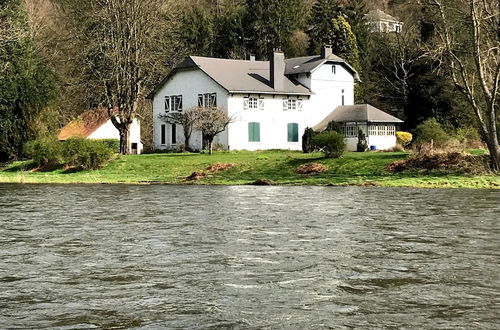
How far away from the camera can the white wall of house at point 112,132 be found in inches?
2935

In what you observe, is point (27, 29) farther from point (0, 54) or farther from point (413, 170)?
point (413, 170)

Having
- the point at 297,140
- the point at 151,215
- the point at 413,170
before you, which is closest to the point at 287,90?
the point at 297,140

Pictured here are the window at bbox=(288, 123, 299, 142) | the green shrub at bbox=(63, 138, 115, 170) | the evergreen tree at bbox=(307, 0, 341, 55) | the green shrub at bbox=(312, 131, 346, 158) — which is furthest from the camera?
the evergreen tree at bbox=(307, 0, 341, 55)

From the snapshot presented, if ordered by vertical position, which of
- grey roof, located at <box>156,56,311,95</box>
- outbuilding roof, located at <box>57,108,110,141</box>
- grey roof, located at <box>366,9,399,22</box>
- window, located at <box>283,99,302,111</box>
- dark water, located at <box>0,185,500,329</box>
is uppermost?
grey roof, located at <box>366,9,399,22</box>

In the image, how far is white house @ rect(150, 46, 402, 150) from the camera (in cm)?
6531

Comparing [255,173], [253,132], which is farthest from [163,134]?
[255,173]

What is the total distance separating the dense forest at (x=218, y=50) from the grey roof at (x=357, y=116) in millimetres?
5826

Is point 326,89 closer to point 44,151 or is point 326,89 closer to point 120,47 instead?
point 120,47

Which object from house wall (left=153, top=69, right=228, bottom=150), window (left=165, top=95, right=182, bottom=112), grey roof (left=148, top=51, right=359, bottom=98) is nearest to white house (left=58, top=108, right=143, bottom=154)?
house wall (left=153, top=69, right=228, bottom=150)

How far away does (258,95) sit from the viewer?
6650 cm

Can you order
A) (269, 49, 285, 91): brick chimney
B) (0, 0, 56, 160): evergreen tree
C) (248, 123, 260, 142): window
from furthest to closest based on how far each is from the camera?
(269, 49, 285, 91): brick chimney < (248, 123, 260, 142): window < (0, 0, 56, 160): evergreen tree

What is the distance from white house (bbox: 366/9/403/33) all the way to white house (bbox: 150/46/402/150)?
2886 centimetres

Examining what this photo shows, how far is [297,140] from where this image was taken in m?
68.4

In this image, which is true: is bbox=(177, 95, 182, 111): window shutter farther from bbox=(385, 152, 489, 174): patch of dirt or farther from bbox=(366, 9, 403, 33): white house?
bbox=(366, 9, 403, 33): white house
